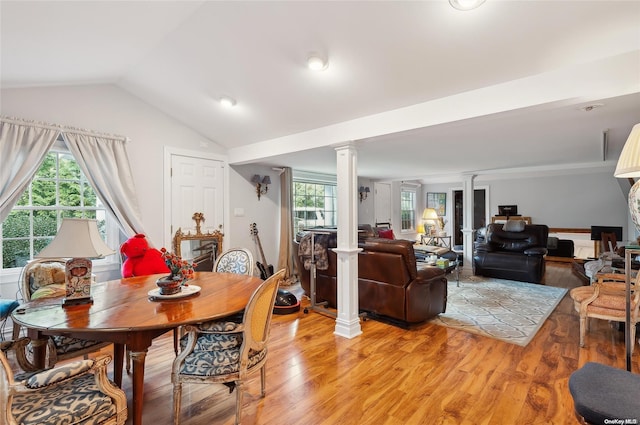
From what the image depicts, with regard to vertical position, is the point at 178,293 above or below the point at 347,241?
below

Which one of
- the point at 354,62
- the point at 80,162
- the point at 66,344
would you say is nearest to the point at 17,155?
the point at 80,162

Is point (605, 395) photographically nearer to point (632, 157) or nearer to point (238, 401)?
point (632, 157)

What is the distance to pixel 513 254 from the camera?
18.7 ft

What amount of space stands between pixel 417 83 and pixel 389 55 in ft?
1.14

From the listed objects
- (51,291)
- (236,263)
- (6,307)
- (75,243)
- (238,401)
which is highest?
(75,243)

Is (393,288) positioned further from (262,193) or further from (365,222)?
(365,222)

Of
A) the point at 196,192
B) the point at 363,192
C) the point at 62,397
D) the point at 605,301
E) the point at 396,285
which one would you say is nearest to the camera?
the point at 62,397

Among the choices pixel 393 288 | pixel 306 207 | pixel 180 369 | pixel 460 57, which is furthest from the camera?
pixel 306 207

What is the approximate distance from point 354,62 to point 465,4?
86 cm

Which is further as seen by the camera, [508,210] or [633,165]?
[508,210]

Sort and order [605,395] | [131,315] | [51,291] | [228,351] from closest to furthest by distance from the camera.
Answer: [605,395] < [131,315] < [228,351] < [51,291]

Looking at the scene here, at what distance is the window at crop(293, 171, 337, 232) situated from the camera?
20.5 ft

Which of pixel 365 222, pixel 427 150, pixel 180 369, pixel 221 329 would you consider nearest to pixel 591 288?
pixel 427 150

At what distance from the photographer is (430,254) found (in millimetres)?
5148
